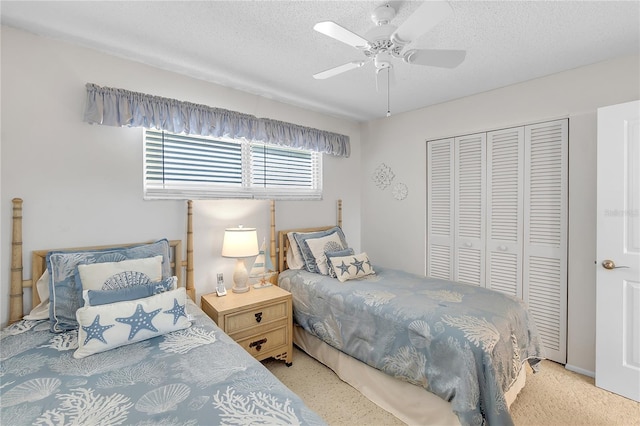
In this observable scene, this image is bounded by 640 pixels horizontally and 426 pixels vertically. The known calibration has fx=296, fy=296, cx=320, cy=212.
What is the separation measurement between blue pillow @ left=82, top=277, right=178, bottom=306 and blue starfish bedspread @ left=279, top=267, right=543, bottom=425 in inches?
47.5

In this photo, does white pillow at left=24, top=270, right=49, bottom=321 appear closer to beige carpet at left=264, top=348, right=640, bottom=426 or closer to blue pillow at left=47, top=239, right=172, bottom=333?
blue pillow at left=47, top=239, right=172, bottom=333

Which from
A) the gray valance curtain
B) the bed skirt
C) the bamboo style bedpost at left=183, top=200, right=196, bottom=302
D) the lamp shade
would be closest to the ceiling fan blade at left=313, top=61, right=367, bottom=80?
the gray valance curtain

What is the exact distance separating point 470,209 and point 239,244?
2301 mm

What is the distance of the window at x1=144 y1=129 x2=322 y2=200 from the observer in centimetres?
239

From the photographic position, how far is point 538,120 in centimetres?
258

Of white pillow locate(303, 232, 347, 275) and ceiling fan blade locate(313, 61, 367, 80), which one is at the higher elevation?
ceiling fan blade locate(313, 61, 367, 80)

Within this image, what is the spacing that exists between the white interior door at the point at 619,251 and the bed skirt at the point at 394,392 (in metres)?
0.66

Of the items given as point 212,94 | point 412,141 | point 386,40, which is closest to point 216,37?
point 212,94

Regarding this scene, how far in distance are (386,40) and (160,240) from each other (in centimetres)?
204

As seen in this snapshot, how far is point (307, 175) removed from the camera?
348 centimetres

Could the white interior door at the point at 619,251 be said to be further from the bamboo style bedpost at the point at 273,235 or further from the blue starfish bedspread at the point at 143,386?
the bamboo style bedpost at the point at 273,235

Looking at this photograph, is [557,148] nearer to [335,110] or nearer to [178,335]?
[335,110]

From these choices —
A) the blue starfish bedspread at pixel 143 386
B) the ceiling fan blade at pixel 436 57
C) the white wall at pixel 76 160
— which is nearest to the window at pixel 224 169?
the white wall at pixel 76 160

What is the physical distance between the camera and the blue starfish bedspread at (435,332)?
1.55 m
